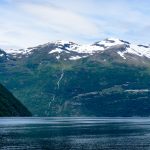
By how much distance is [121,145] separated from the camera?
440 ft

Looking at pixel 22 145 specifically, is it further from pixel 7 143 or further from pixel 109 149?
pixel 109 149

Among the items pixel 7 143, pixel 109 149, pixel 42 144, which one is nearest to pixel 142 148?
pixel 109 149

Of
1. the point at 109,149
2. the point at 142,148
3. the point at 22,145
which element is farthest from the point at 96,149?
the point at 22,145

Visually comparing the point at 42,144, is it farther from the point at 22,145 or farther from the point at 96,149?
the point at 96,149

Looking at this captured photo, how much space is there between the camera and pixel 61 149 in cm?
11869

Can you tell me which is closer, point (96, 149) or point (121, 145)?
point (96, 149)

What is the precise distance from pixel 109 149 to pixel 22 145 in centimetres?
2618

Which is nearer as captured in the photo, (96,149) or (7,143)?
(96,149)

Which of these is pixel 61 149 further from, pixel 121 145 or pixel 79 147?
pixel 121 145

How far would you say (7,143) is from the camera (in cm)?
13350

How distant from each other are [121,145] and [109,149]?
12.8 metres

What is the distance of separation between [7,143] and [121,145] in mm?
34937

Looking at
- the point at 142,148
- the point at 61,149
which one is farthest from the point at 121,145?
the point at 61,149

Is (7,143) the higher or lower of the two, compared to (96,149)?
lower
